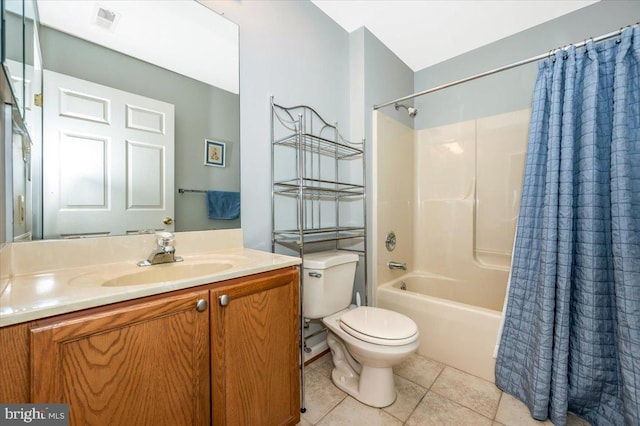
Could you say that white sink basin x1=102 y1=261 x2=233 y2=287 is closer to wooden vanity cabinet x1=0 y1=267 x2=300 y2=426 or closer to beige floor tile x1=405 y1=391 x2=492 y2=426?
wooden vanity cabinet x1=0 y1=267 x2=300 y2=426

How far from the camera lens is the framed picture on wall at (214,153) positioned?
1377mm

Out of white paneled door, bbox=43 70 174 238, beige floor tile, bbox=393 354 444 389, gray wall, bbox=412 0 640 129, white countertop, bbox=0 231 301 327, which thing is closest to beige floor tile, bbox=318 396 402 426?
beige floor tile, bbox=393 354 444 389

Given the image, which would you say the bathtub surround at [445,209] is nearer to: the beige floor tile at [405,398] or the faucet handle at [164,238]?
the beige floor tile at [405,398]

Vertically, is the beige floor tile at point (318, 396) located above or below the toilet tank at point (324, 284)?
below

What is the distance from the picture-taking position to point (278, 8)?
1678 millimetres

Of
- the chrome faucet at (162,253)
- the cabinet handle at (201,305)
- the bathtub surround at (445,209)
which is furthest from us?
the bathtub surround at (445,209)

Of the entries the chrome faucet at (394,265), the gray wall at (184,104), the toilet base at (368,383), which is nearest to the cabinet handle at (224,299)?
the gray wall at (184,104)

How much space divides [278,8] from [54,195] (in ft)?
5.14

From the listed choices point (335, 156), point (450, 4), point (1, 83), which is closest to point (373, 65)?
point (450, 4)

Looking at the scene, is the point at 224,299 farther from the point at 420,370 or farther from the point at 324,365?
the point at 420,370

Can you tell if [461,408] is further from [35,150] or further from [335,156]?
[35,150]

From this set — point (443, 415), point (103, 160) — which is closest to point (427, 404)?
point (443, 415)

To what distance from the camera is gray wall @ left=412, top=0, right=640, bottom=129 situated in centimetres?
188

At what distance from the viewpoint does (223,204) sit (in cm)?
142
